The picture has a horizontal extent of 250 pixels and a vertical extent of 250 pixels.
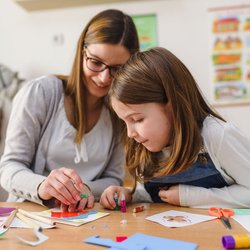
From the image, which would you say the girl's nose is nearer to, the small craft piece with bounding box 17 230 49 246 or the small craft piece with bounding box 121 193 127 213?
the small craft piece with bounding box 121 193 127 213

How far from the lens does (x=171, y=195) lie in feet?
3.03

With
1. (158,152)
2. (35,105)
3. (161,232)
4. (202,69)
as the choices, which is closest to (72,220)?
(161,232)

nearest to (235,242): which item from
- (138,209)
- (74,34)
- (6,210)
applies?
(138,209)

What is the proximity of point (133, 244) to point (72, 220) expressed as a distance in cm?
22

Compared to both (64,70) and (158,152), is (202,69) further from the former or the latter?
(158,152)

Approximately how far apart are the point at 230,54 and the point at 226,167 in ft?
4.16

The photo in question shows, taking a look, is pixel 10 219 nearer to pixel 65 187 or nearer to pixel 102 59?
pixel 65 187

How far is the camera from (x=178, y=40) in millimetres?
2035

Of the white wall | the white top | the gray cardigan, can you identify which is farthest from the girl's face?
the white wall

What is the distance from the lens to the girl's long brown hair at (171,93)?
2.95 feet

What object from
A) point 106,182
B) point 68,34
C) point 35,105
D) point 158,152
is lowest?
point 106,182

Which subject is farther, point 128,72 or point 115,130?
point 115,130

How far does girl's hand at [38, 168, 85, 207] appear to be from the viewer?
0.86 meters

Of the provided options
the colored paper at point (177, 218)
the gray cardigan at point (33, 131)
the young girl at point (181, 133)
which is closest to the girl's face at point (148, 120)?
the young girl at point (181, 133)
